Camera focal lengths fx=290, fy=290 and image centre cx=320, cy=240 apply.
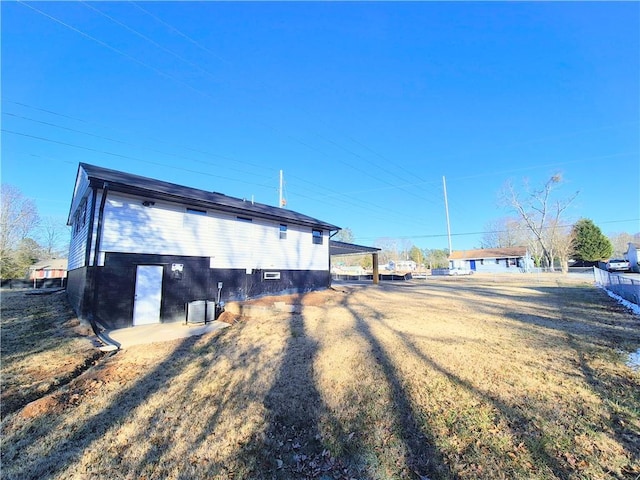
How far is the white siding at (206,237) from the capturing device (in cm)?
930

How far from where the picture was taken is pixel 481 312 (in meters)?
10.1

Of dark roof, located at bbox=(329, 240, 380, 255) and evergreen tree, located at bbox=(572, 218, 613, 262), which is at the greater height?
evergreen tree, located at bbox=(572, 218, 613, 262)

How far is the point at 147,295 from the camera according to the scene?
955cm

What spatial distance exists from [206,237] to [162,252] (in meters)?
1.83

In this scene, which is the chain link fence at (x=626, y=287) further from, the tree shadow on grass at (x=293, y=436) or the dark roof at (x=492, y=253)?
the dark roof at (x=492, y=253)

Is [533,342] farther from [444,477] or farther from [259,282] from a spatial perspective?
[259,282]

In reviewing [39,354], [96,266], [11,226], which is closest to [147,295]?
[96,266]

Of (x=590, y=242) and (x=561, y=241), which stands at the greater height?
(x=561, y=241)

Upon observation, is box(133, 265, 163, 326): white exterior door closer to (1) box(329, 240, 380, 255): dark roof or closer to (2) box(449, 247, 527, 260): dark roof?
(1) box(329, 240, 380, 255): dark roof

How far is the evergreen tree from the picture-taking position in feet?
147

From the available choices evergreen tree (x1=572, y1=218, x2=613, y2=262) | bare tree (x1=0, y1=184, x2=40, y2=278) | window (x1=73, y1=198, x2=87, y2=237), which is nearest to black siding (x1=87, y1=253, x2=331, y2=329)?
window (x1=73, y1=198, x2=87, y2=237)

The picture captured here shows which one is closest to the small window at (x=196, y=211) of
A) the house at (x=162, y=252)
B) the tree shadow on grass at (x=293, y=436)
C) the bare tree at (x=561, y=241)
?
the house at (x=162, y=252)

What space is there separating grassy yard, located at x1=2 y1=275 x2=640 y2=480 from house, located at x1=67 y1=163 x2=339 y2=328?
2.46 meters

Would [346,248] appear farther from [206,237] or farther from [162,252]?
[162,252]
